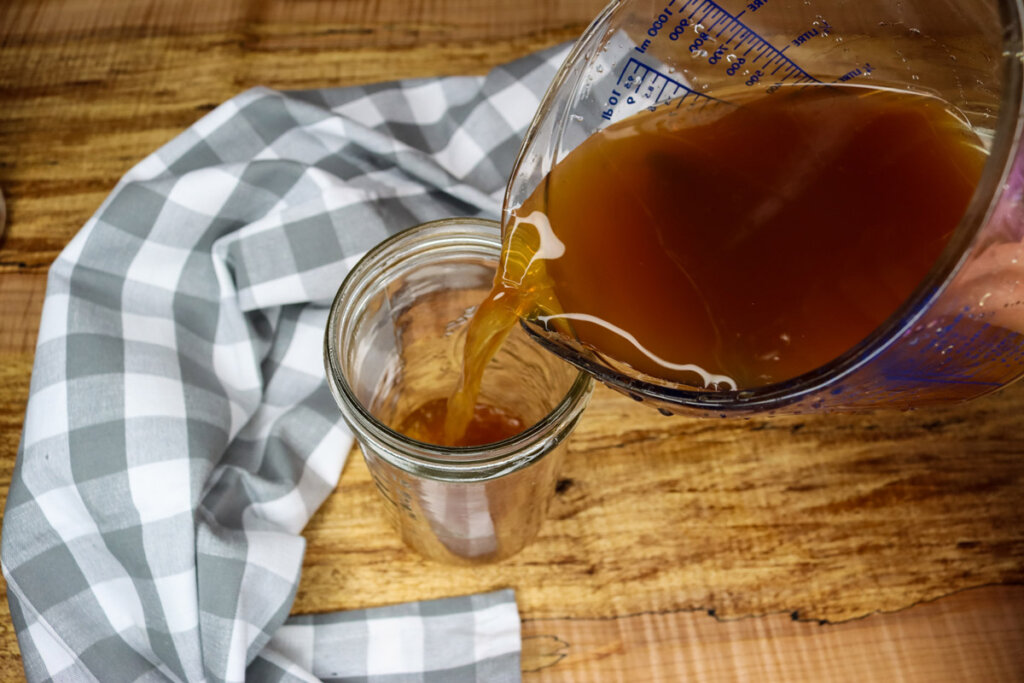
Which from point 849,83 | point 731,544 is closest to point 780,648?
point 731,544

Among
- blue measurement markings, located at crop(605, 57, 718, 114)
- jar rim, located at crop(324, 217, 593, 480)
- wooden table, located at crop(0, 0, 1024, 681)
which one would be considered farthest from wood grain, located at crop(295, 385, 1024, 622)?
blue measurement markings, located at crop(605, 57, 718, 114)

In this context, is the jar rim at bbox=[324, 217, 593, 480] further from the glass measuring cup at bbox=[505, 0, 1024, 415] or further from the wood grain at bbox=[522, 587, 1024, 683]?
the wood grain at bbox=[522, 587, 1024, 683]

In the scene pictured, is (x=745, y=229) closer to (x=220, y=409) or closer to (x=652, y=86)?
(x=652, y=86)

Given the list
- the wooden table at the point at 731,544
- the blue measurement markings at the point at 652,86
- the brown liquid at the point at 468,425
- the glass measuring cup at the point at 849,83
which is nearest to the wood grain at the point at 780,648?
the wooden table at the point at 731,544

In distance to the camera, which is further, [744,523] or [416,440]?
[744,523]

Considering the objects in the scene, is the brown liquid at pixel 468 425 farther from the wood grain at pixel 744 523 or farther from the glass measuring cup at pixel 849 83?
the glass measuring cup at pixel 849 83

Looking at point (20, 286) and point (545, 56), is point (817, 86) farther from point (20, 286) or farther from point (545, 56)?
point (20, 286)

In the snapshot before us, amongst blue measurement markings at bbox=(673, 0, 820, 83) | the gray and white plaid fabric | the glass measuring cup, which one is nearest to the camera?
the glass measuring cup
